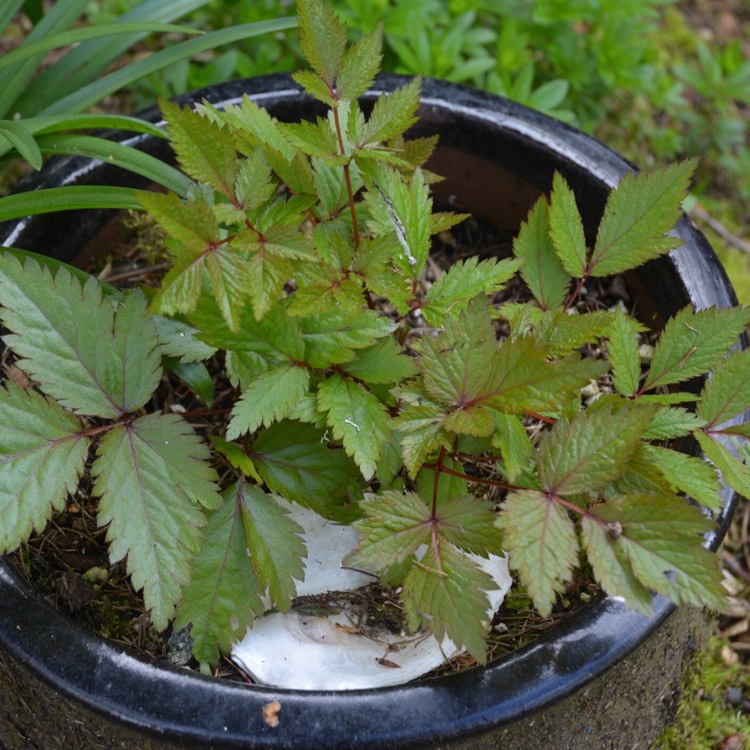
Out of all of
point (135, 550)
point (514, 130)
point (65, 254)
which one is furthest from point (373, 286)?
point (65, 254)

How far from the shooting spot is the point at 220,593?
1.20 metres

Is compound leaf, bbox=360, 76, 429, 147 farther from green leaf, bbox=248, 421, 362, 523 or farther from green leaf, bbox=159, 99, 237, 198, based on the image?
green leaf, bbox=248, 421, 362, 523

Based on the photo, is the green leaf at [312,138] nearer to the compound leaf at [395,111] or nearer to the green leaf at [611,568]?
the compound leaf at [395,111]

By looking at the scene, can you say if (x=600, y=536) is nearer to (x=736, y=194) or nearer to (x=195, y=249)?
(x=195, y=249)

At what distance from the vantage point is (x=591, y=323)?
122 centimetres

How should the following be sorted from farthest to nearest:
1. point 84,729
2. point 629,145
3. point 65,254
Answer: point 629,145, point 65,254, point 84,729

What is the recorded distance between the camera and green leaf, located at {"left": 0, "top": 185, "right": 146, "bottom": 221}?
4.55 feet

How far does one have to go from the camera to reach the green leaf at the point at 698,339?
49.0 inches

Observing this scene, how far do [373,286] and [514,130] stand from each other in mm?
658

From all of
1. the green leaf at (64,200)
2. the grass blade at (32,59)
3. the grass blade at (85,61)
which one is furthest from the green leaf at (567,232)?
the grass blade at (32,59)

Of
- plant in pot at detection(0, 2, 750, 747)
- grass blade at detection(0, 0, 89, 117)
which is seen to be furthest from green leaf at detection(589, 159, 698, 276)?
grass blade at detection(0, 0, 89, 117)

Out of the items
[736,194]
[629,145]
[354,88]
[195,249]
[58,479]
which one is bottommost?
[736,194]

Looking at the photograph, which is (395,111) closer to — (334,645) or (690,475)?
(690,475)

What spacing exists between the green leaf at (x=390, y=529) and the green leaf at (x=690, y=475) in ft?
1.08
